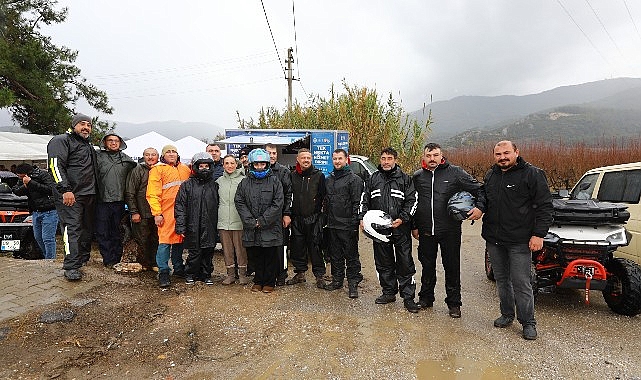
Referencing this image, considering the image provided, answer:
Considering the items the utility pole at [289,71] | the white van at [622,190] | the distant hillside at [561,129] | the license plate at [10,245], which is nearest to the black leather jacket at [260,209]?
the white van at [622,190]

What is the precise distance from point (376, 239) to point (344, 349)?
55.0 inches

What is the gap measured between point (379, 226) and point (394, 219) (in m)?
0.19

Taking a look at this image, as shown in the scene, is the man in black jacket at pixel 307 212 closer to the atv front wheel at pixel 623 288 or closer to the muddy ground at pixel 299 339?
the muddy ground at pixel 299 339

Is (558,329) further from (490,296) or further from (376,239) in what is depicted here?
(376,239)

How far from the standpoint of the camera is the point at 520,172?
383cm

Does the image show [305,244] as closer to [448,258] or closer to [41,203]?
[448,258]

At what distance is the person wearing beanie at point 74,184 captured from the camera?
15.4 ft

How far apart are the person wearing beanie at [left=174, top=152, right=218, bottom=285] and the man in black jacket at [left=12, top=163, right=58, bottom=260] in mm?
2618

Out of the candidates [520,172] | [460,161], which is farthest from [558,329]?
[460,161]

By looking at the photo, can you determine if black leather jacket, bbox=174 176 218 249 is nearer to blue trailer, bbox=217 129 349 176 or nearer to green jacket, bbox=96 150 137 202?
green jacket, bbox=96 150 137 202

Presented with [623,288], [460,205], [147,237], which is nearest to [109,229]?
[147,237]

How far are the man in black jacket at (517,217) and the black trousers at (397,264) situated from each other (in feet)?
3.05

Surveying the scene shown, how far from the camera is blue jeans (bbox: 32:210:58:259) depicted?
21.2 ft

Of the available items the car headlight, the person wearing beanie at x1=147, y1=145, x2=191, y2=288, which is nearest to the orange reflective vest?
the person wearing beanie at x1=147, y1=145, x2=191, y2=288
